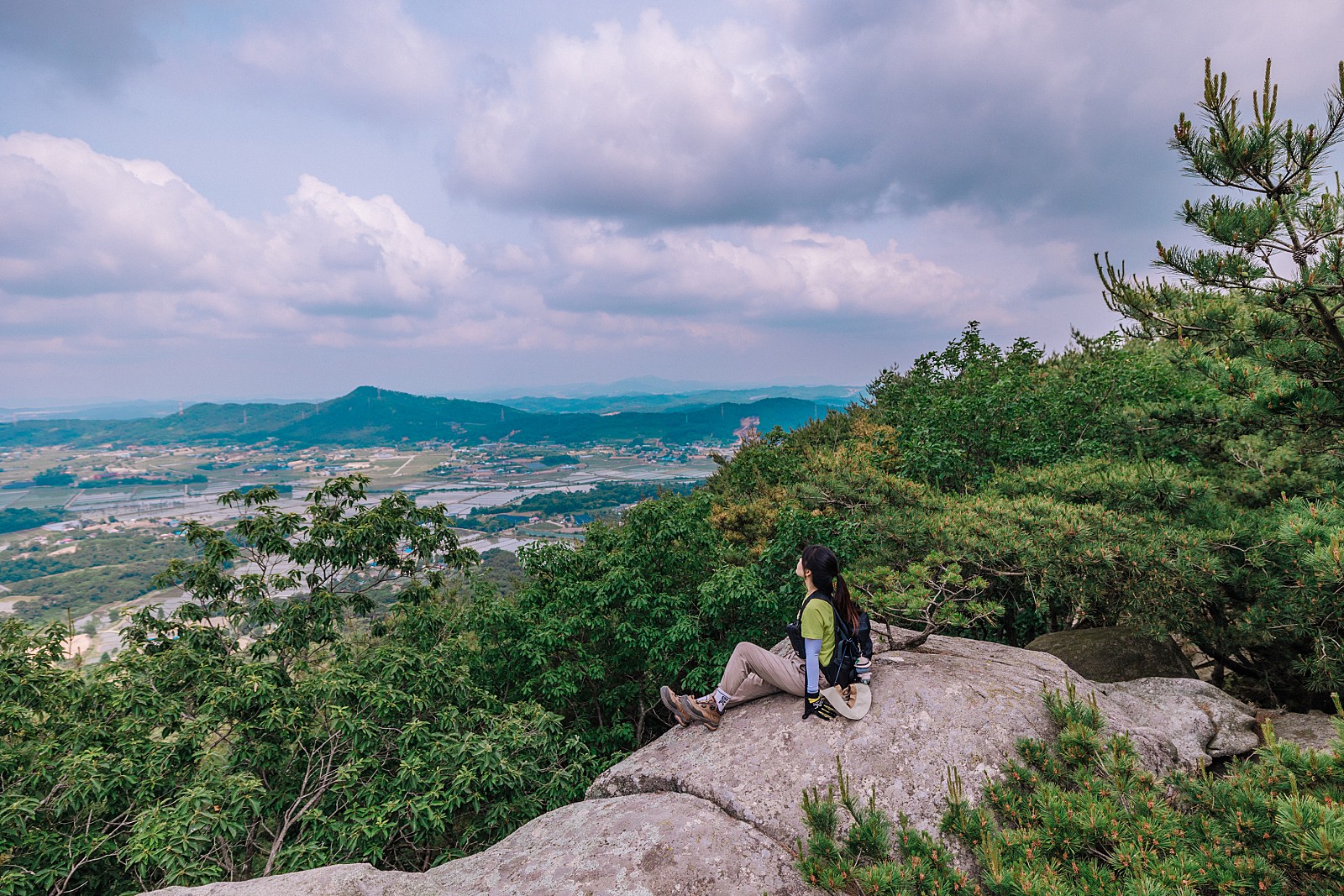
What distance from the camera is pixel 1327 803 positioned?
323cm

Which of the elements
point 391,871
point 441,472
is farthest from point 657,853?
point 441,472

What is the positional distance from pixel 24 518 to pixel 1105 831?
182792 millimetres

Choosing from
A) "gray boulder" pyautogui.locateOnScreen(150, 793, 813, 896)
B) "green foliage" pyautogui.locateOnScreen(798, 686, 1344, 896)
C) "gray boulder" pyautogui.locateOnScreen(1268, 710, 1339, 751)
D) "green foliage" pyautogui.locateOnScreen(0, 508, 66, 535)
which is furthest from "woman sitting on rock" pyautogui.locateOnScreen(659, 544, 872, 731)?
"green foliage" pyautogui.locateOnScreen(0, 508, 66, 535)

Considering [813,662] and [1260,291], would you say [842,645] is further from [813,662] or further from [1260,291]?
[1260,291]

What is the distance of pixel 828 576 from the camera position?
5414 mm

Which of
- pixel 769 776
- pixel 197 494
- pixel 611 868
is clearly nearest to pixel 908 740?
pixel 769 776

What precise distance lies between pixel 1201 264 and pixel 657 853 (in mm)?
8237

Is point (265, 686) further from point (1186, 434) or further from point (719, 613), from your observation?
point (1186, 434)

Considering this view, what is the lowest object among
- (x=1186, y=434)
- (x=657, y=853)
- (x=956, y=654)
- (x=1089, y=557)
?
(x=657, y=853)

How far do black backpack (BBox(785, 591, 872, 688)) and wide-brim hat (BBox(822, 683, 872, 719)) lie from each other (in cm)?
7

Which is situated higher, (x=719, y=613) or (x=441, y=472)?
(x=719, y=613)

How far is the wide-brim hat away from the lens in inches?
222

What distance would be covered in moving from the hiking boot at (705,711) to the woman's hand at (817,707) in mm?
1014

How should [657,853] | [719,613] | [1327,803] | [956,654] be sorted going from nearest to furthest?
[1327,803]
[657,853]
[956,654]
[719,613]
